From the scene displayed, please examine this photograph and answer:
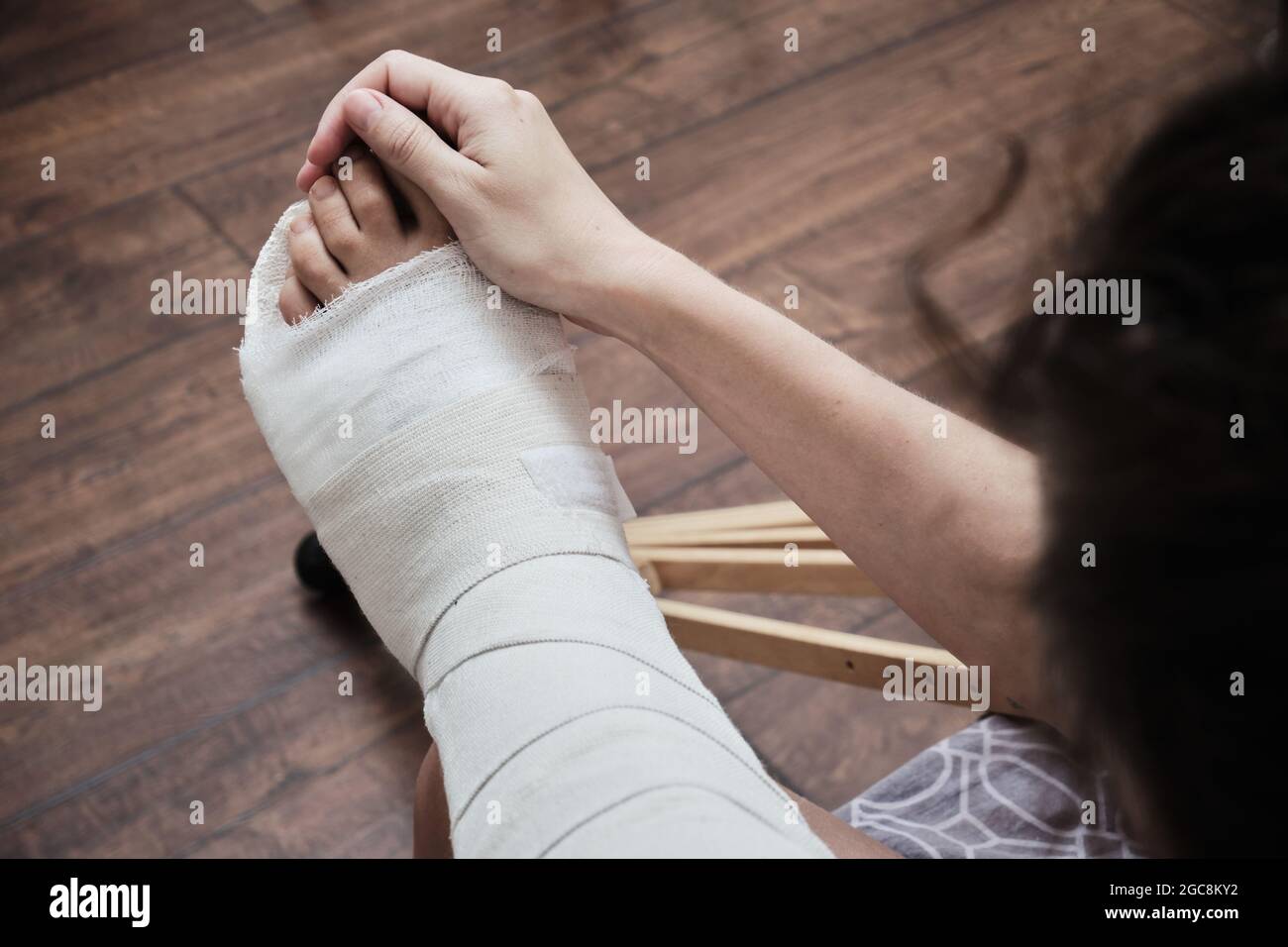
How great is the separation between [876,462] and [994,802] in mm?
220

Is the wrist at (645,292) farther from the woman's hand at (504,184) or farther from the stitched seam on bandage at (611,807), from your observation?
the stitched seam on bandage at (611,807)

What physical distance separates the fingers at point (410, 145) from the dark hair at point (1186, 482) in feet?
1.21

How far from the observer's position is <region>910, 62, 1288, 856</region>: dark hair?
42 cm

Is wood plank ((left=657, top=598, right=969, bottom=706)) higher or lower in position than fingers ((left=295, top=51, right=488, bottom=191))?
lower

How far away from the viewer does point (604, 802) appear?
53cm

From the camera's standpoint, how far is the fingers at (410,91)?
736mm

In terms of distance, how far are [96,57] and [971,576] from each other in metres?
1.55

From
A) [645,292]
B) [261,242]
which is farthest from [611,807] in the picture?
[261,242]

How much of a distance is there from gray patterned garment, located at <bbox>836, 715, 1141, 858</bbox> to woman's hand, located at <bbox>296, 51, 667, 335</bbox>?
0.32 meters

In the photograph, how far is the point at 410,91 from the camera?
75cm

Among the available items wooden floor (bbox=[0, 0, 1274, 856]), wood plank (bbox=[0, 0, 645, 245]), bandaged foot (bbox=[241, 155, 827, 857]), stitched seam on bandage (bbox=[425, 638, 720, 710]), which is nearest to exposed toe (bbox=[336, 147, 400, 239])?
bandaged foot (bbox=[241, 155, 827, 857])

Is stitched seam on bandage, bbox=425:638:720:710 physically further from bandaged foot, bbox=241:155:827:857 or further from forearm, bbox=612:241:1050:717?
forearm, bbox=612:241:1050:717

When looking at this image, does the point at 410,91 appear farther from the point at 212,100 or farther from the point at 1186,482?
the point at 212,100
